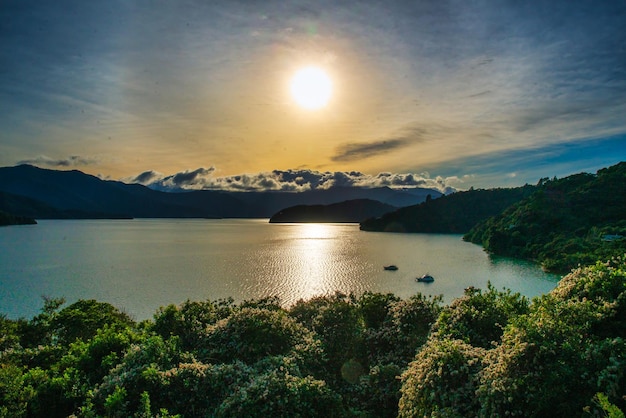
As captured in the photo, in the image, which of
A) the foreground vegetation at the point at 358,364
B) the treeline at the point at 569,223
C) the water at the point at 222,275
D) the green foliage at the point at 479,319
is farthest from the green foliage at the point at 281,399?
the treeline at the point at 569,223

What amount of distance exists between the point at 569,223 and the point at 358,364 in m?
109

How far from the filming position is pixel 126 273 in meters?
69.8

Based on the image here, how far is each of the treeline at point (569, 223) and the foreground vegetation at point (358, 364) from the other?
218 ft

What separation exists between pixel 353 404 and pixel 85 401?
398 inches

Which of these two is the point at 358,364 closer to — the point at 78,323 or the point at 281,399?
the point at 281,399

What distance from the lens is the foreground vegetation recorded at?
9.65m

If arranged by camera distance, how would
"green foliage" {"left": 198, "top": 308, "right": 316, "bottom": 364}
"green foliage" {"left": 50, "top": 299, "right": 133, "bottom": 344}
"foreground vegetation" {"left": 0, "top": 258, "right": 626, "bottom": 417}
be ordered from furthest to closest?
"green foliage" {"left": 50, "top": 299, "right": 133, "bottom": 344} → "green foliage" {"left": 198, "top": 308, "right": 316, "bottom": 364} → "foreground vegetation" {"left": 0, "top": 258, "right": 626, "bottom": 417}

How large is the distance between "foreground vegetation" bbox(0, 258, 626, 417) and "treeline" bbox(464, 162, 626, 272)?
66.4m

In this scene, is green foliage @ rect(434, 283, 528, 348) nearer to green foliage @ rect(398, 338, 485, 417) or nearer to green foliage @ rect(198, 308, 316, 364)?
green foliage @ rect(398, 338, 485, 417)

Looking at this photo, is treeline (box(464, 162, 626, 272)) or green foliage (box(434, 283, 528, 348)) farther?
treeline (box(464, 162, 626, 272))

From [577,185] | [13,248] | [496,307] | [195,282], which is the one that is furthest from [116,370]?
[577,185]

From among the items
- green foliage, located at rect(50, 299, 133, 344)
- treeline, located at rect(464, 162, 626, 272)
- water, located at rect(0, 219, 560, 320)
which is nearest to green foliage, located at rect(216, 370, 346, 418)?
green foliage, located at rect(50, 299, 133, 344)

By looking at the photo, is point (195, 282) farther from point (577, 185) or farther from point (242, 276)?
point (577, 185)

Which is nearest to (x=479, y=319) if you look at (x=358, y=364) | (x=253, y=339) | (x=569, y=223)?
(x=358, y=364)
